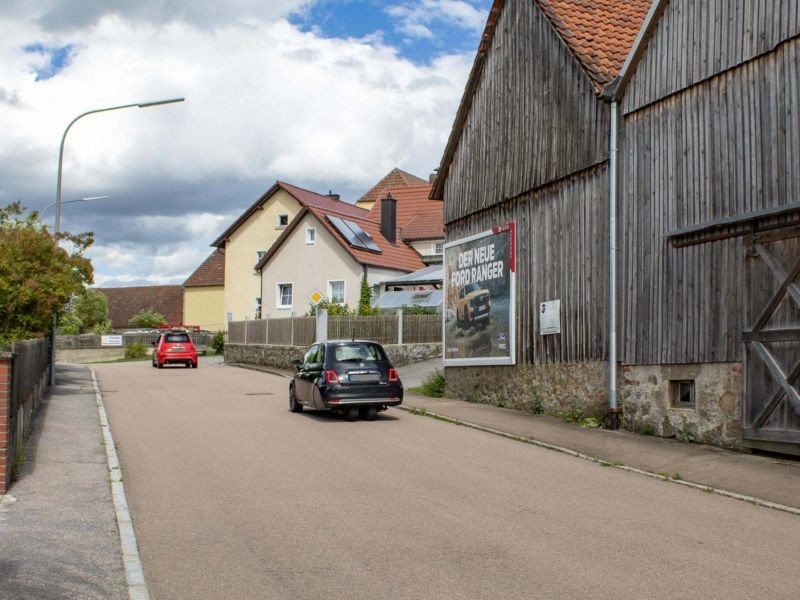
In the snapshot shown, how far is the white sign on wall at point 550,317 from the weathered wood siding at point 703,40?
4.17 m

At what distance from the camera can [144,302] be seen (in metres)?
89.1

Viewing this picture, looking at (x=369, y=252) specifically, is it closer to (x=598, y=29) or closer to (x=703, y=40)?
(x=598, y=29)

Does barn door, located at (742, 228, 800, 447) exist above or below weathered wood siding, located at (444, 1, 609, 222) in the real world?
below

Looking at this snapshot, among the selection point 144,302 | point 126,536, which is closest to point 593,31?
point 126,536

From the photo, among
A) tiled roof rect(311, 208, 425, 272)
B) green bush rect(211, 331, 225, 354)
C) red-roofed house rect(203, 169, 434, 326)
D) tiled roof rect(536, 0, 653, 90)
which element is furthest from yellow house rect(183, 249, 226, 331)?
tiled roof rect(536, 0, 653, 90)

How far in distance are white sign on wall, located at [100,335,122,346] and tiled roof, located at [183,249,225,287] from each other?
40.4 ft

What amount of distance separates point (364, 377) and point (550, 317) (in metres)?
3.91

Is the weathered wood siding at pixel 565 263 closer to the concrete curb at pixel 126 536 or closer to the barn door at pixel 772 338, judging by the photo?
the barn door at pixel 772 338

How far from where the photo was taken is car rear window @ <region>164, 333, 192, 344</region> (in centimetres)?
4066

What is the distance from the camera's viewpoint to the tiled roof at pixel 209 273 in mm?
72250

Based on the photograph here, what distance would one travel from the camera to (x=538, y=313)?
19.0 metres

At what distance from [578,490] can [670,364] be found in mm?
5078

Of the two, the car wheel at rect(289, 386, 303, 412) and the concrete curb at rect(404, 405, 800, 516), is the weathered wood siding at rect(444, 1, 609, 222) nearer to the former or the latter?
the concrete curb at rect(404, 405, 800, 516)

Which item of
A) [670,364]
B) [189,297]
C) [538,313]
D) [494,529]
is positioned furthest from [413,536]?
[189,297]
